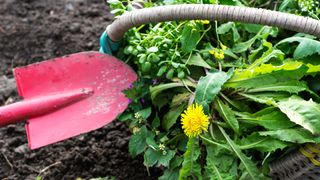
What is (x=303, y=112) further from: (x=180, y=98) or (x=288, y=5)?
(x=288, y=5)

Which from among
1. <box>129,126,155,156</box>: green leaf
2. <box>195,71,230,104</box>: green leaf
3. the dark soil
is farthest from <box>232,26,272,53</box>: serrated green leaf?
the dark soil

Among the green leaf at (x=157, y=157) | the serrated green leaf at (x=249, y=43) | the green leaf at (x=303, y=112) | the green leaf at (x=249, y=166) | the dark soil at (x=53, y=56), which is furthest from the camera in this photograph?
the dark soil at (x=53, y=56)

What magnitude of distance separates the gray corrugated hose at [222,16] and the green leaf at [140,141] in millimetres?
358

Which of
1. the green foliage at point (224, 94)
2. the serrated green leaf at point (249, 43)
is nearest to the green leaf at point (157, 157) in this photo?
the green foliage at point (224, 94)

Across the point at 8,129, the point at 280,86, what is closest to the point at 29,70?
the point at 8,129

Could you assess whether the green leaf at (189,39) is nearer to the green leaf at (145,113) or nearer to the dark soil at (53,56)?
the green leaf at (145,113)

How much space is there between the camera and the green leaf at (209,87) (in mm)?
1473

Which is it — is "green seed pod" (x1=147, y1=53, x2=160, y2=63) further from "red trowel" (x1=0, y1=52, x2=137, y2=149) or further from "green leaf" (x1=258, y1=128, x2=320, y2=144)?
"green leaf" (x1=258, y1=128, x2=320, y2=144)

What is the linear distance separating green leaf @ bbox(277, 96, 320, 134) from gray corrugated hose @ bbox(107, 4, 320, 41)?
0.67ft

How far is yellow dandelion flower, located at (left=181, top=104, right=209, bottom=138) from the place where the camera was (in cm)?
141

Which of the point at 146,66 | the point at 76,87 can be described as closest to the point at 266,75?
the point at 146,66

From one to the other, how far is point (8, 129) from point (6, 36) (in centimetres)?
68

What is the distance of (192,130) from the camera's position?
4.66 feet

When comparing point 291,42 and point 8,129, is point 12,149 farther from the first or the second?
point 291,42
